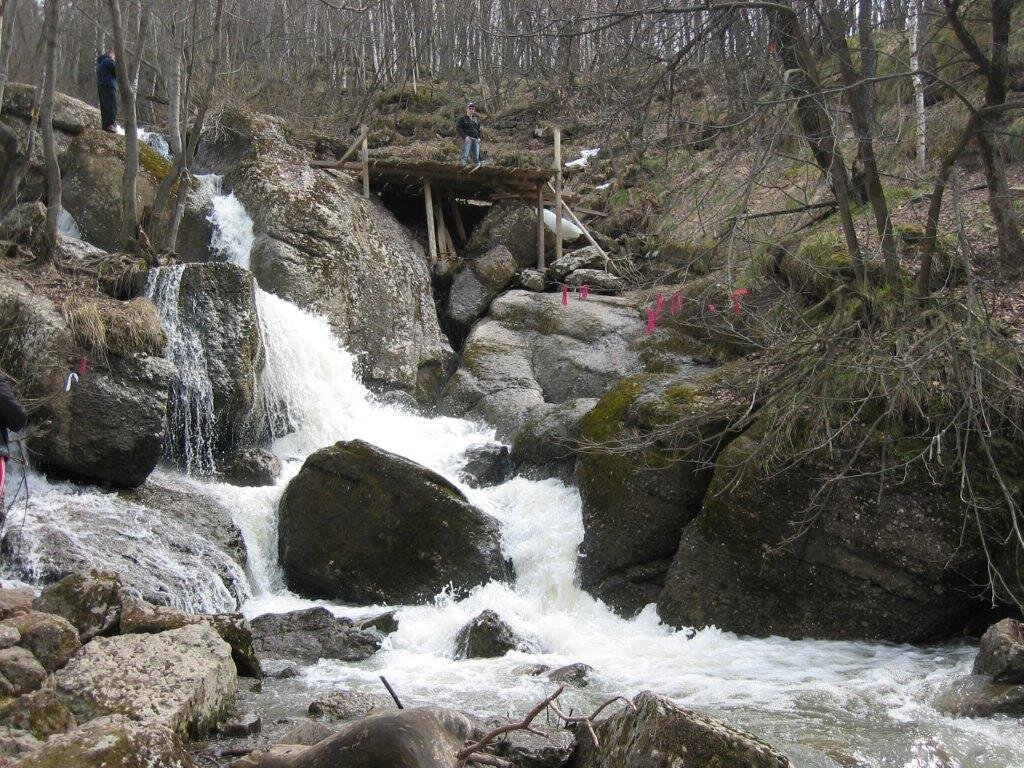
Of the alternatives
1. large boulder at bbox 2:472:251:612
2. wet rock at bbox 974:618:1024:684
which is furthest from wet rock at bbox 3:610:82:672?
wet rock at bbox 974:618:1024:684

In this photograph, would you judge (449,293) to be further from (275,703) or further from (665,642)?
(275,703)

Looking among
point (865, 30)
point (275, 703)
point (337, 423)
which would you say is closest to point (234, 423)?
point (337, 423)

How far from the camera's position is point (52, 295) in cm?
938

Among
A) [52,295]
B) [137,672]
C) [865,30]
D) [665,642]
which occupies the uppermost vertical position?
[865,30]

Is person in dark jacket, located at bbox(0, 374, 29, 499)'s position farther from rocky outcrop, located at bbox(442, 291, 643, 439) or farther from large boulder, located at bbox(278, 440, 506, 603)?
rocky outcrop, located at bbox(442, 291, 643, 439)

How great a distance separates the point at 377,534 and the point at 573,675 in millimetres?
2853

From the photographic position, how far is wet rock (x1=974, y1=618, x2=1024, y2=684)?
18.5 ft

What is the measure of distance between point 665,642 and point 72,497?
5.33 metres

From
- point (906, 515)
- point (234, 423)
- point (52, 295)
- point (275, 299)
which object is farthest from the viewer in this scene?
point (275, 299)

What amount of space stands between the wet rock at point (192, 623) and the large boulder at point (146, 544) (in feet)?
4.18

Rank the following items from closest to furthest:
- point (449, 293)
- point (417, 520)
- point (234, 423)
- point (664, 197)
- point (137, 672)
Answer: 1. point (137, 672)
2. point (664, 197)
3. point (417, 520)
4. point (234, 423)
5. point (449, 293)

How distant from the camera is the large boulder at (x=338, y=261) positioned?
1420 centimetres

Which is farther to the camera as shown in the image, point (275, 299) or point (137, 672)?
point (275, 299)

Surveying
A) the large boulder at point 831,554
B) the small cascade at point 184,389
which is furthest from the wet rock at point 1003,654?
the small cascade at point 184,389
